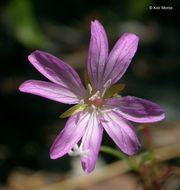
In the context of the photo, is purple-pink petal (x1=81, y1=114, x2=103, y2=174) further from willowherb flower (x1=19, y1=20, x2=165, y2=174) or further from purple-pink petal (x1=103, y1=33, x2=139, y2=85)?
purple-pink petal (x1=103, y1=33, x2=139, y2=85)

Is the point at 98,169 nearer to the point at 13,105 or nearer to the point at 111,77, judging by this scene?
the point at 13,105

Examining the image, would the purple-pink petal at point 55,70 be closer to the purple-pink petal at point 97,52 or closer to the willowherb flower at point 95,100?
the willowherb flower at point 95,100

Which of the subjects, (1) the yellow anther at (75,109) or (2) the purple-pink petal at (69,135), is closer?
(2) the purple-pink petal at (69,135)

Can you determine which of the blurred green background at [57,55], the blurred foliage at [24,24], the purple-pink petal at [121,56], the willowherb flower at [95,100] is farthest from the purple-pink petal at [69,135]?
the blurred foliage at [24,24]

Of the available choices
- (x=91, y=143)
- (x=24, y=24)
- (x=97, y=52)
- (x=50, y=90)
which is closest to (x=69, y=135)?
(x=91, y=143)

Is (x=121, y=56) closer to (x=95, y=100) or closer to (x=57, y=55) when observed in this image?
(x=95, y=100)

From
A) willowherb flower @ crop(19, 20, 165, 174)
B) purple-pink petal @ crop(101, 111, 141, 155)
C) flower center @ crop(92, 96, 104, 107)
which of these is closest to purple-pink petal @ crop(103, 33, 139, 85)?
willowherb flower @ crop(19, 20, 165, 174)
